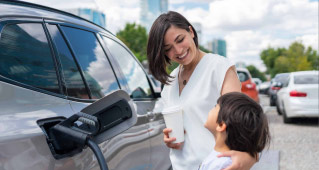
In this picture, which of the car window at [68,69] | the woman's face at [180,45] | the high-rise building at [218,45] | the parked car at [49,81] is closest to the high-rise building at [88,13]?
the parked car at [49,81]

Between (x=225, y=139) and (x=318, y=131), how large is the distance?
8592 mm

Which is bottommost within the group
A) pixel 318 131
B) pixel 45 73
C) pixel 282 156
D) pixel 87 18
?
pixel 318 131

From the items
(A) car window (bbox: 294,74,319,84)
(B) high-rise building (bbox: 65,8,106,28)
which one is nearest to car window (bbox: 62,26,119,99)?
(B) high-rise building (bbox: 65,8,106,28)

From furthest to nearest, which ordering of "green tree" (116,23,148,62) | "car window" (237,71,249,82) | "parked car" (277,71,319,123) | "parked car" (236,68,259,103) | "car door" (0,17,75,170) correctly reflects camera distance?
"green tree" (116,23,148,62)
"car window" (237,71,249,82)
"parked car" (236,68,259,103)
"parked car" (277,71,319,123)
"car door" (0,17,75,170)

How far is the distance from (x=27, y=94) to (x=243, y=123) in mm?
922

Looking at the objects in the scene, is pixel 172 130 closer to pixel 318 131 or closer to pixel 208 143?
pixel 208 143

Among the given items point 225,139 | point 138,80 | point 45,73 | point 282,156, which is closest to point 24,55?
point 45,73

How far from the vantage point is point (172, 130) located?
6.72 ft

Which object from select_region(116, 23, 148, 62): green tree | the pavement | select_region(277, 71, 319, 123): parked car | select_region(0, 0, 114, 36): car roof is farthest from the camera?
select_region(116, 23, 148, 62): green tree

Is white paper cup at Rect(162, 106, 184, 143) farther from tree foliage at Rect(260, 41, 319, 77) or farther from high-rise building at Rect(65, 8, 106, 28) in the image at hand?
tree foliage at Rect(260, 41, 319, 77)

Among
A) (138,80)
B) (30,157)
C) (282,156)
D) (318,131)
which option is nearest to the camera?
(30,157)

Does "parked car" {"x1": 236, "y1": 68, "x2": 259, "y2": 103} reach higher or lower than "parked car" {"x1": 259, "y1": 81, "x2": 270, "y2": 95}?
higher

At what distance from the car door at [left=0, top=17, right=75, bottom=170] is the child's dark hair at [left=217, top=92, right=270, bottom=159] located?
723 mm

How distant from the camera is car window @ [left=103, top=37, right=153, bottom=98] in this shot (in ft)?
10.3
